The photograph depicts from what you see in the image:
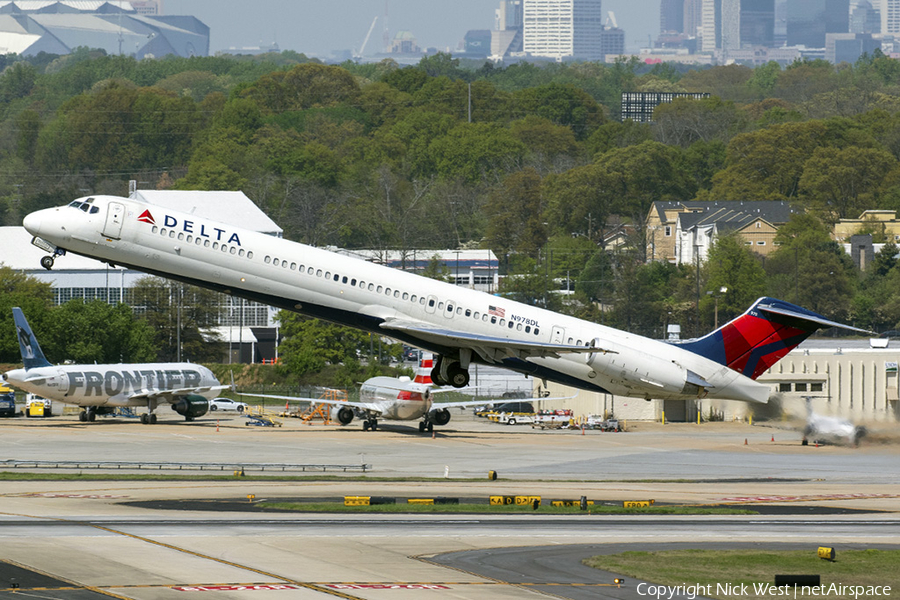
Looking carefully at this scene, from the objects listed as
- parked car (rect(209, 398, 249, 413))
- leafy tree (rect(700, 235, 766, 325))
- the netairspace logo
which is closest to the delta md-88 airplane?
the netairspace logo

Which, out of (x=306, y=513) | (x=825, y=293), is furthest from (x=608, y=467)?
(x=825, y=293)

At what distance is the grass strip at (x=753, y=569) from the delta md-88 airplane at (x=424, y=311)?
55.9 feet

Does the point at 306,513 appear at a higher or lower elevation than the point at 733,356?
lower

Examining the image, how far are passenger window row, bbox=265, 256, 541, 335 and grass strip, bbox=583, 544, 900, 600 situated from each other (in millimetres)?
18495

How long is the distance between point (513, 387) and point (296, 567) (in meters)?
103

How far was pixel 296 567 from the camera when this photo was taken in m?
44.4

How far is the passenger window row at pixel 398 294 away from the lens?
61.8 m

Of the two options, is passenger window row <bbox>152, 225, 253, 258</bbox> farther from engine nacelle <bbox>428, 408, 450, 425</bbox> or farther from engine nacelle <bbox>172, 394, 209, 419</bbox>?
engine nacelle <bbox>172, 394, 209, 419</bbox>

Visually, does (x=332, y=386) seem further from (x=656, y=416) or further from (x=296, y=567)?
(x=296, y=567)

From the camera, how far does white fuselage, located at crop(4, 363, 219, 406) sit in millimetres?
106312

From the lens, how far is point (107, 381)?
110625 millimetres

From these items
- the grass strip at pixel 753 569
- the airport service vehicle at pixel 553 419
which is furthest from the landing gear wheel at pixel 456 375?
the airport service vehicle at pixel 553 419

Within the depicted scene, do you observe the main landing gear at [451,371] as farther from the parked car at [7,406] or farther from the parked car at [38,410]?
the parked car at [7,406]

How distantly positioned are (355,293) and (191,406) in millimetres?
56584
